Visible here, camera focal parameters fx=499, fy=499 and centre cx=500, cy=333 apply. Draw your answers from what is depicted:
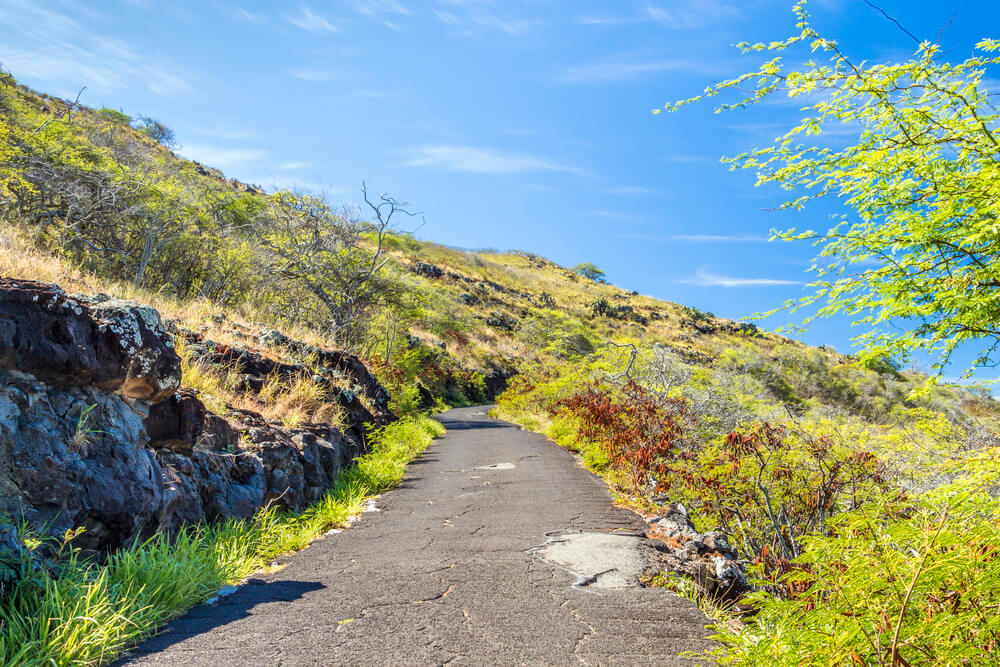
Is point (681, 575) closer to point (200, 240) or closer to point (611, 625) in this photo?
point (611, 625)

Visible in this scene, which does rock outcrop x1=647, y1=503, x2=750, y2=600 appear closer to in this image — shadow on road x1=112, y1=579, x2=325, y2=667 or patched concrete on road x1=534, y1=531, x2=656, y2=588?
patched concrete on road x1=534, y1=531, x2=656, y2=588

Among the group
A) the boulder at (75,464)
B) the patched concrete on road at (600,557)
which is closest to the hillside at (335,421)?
the boulder at (75,464)

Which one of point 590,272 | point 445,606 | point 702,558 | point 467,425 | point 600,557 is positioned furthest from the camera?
point 590,272

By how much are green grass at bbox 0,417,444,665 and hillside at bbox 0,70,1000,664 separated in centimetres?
21

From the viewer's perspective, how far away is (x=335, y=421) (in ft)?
28.9

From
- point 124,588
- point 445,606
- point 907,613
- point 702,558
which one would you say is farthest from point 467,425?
point 907,613

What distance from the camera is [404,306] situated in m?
20.4

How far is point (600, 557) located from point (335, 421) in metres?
5.65

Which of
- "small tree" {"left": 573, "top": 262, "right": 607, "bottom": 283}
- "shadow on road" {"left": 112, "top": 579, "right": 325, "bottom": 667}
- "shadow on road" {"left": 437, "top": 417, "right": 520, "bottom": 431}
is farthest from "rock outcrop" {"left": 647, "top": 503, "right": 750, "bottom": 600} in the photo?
"small tree" {"left": 573, "top": 262, "right": 607, "bottom": 283}

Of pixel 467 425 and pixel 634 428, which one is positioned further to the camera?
pixel 467 425

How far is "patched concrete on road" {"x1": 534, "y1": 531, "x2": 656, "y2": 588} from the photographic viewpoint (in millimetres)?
4215

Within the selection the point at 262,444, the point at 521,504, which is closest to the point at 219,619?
the point at 262,444

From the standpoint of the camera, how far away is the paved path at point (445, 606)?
2.92 meters

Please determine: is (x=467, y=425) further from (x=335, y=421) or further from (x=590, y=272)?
(x=590, y=272)
